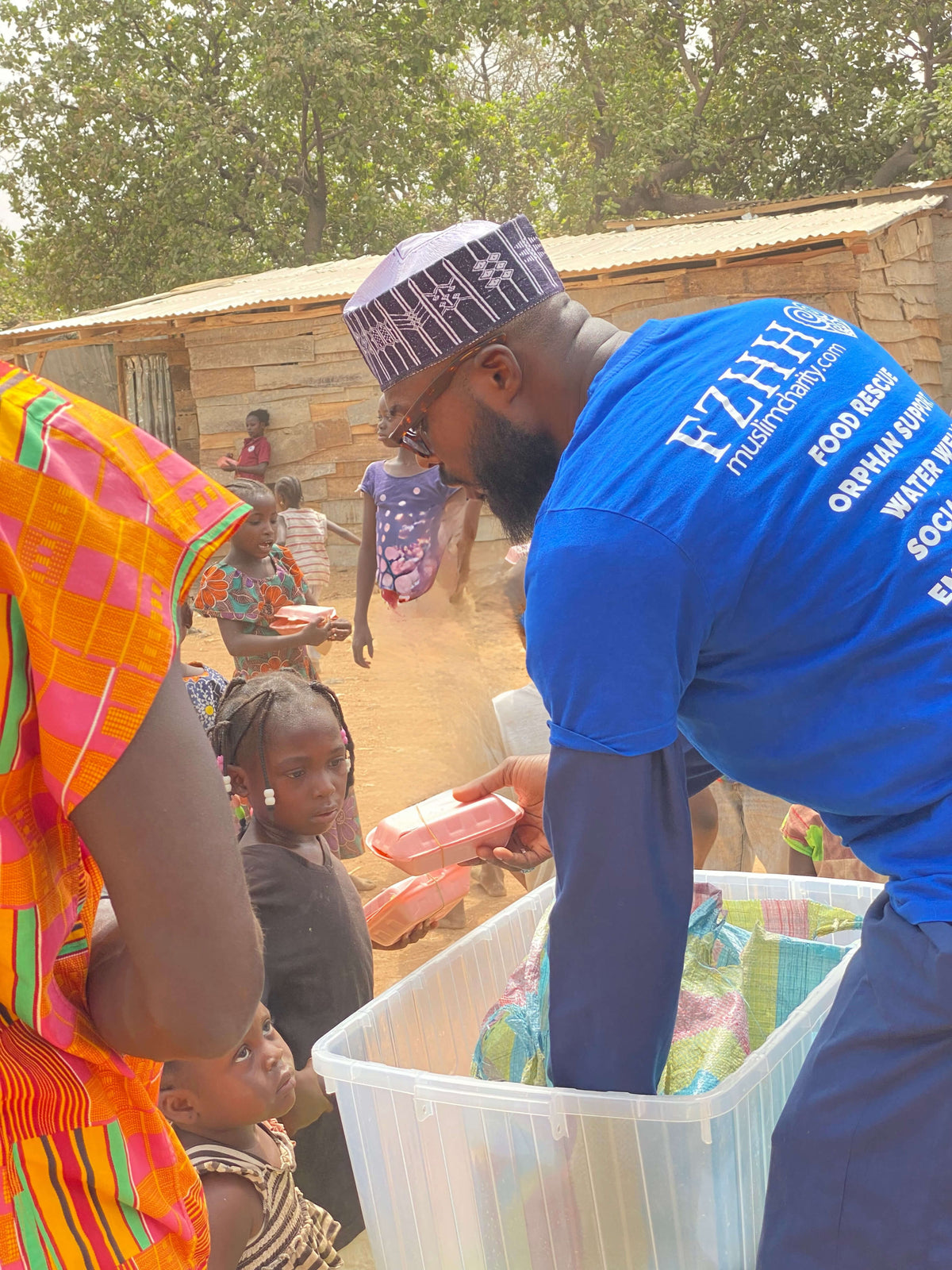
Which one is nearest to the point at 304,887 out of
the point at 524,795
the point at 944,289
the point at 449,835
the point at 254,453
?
the point at 449,835

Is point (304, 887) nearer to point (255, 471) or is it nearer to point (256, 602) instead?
point (256, 602)

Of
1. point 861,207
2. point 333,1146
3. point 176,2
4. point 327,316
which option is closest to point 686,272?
point 861,207

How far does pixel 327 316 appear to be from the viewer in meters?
11.6

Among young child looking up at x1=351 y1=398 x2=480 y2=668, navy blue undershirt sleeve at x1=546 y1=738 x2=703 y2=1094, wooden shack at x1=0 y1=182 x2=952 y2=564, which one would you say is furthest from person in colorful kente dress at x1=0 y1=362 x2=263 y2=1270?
wooden shack at x1=0 y1=182 x2=952 y2=564

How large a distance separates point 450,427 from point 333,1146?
1.53 metres

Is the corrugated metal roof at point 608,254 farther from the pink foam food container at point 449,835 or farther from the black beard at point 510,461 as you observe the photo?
the black beard at point 510,461

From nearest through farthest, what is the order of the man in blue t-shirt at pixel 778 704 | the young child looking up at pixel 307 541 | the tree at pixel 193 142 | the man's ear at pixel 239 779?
the man in blue t-shirt at pixel 778 704 < the man's ear at pixel 239 779 < the young child looking up at pixel 307 541 < the tree at pixel 193 142

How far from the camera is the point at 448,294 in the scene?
1835 millimetres

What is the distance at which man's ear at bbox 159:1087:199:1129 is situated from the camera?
5.71 ft

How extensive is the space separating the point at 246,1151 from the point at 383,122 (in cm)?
1934

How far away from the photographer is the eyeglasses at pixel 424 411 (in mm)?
1772

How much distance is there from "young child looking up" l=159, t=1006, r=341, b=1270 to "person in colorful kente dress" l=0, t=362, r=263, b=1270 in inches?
28.4

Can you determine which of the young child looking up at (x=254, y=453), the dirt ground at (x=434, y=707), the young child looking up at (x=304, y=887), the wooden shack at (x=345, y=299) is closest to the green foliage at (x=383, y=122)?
the wooden shack at (x=345, y=299)

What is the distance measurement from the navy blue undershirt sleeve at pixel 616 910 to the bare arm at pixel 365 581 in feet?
15.7
